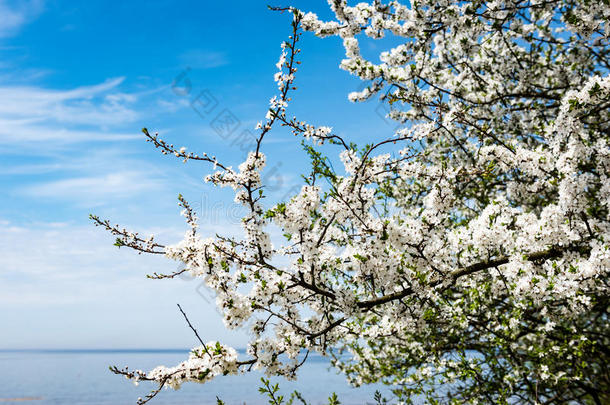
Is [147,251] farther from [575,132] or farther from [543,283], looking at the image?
[575,132]

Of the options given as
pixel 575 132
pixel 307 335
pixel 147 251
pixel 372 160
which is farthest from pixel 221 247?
pixel 575 132

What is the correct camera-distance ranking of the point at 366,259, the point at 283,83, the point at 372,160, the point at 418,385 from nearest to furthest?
the point at 283,83 → the point at 366,259 → the point at 372,160 → the point at 418,385

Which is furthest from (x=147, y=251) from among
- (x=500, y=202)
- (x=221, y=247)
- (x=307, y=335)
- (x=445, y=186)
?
(x=500, y=202)

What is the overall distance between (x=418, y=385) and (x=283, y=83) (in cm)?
571

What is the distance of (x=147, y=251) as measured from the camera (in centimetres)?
374

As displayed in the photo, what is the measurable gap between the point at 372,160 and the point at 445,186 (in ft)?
2.77

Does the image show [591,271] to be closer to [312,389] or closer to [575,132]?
[575,132]

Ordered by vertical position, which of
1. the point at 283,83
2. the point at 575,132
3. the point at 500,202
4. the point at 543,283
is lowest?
the point at 543,283

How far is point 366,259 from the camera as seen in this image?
394 cm

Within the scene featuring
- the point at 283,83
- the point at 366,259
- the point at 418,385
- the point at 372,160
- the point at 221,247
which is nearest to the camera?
the point at 283,83

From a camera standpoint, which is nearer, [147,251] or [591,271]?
[147,251]

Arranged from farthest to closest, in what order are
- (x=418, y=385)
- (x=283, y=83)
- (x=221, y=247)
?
(x=418, y=385) → (x=221, y=247) → (x=283, y=83)

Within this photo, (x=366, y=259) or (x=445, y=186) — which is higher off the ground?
(x=445, y=186)

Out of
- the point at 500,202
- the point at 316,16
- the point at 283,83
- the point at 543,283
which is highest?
the point at 316,16
